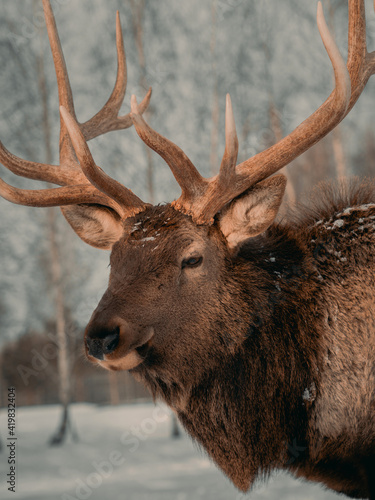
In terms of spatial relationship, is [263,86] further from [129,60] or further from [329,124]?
[329,124]

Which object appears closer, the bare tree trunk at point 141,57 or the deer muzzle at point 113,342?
the deer muzzle at point 113,342

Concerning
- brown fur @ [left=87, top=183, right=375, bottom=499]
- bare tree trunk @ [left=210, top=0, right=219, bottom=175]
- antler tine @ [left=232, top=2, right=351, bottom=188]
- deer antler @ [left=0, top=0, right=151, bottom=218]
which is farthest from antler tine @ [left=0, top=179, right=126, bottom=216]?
bare tree trunk @ [left=210, top=0, right=219, bottom=175]

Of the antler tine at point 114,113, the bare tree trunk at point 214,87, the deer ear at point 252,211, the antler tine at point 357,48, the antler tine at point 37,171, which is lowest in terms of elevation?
the deer ear at point 252,211

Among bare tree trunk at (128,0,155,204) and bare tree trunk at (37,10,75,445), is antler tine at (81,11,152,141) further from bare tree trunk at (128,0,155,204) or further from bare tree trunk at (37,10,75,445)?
bare tree trunk at (37,10,75,445)

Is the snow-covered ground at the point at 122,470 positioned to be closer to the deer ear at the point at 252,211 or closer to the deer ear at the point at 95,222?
the deer ear at the point at 252,211

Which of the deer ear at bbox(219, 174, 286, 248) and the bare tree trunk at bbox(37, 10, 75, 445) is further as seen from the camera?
the bare tree trunk at bbox(37, 10, 75, 445)

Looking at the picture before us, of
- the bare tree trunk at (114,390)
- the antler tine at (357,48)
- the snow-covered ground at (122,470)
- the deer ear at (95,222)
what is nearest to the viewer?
the antler tine at (357,48)

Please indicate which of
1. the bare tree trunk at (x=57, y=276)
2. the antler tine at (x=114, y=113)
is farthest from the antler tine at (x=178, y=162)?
the bare tree trunk at (x=57, y=276)

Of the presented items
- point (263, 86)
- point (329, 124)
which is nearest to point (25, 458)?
point (329, 124)

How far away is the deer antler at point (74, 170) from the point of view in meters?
2.74

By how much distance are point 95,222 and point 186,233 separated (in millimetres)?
795

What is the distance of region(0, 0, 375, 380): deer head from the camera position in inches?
94.2

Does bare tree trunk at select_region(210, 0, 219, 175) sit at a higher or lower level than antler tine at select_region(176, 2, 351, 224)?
higher

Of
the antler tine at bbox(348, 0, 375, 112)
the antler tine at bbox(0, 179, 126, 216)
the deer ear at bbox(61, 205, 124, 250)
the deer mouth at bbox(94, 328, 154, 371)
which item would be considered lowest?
the deer mouth at bbox(94, 328, 154, 371)
